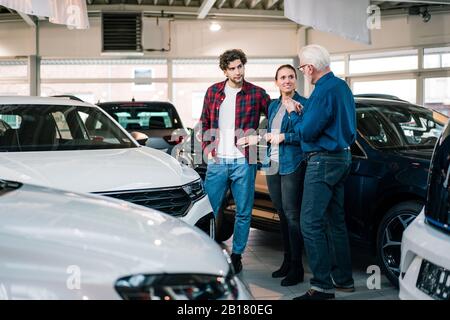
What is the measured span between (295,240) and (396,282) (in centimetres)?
74

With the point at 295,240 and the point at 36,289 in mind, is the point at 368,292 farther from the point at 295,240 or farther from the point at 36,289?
the point at 36,289

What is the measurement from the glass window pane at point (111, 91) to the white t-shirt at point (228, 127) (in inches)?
483

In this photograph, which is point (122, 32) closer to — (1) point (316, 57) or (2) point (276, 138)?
(2) point (276, 138)

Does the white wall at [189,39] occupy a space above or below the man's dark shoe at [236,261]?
above

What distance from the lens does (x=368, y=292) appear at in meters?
4.15

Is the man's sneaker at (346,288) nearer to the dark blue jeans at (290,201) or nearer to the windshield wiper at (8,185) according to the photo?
the dark blue jeans at (290,201)

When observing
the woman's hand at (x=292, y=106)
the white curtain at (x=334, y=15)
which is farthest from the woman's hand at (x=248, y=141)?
the white curtain at (x=334, y=15)

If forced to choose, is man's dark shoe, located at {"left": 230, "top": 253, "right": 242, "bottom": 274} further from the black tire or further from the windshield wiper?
the windshield wiper

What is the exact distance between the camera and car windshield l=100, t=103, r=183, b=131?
26.8 feet

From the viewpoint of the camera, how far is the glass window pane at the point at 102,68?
16.4 meters

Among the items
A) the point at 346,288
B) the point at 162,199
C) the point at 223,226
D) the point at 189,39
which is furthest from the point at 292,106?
the point at 189,39

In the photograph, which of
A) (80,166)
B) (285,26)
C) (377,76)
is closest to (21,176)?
(80,166)

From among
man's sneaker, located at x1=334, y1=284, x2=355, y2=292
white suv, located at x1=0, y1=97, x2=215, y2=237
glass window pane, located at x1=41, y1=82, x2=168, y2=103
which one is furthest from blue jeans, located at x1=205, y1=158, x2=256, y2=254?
glass window pane, located at x1=41, y1=82, x2=168, y2=103

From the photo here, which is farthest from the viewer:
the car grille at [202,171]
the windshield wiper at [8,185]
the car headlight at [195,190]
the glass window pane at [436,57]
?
the glass window pane at [436,57]
